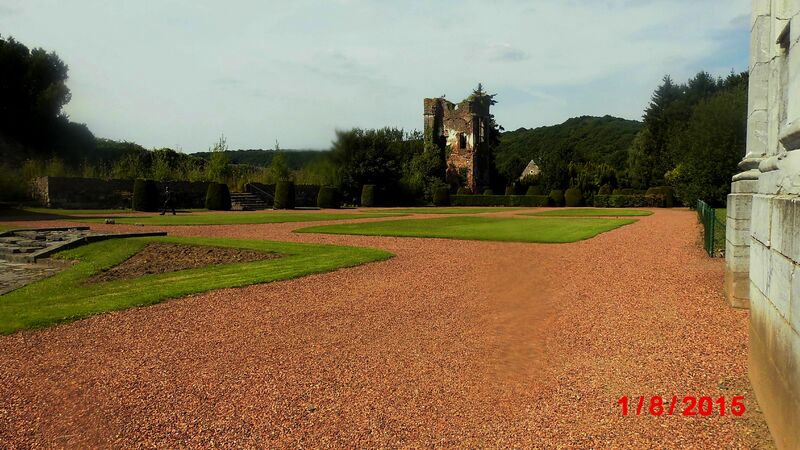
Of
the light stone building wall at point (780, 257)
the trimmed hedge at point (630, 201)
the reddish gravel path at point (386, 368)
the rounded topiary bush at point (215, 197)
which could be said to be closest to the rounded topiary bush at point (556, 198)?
the trimmed hedge at point (630, 201)

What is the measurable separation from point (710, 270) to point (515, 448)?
7651 millimetres

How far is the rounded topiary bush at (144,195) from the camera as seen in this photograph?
2967 centimetres

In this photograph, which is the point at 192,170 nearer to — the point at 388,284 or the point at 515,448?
the point at 388,284

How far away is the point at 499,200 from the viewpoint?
152ft

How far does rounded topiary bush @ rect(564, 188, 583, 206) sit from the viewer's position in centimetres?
4456

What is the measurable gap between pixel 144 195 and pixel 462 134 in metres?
32.9

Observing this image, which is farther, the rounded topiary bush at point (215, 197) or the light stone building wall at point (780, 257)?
the rounded topiary bush at point (215, 197)

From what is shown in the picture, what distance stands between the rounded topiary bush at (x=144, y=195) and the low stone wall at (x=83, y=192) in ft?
3.96

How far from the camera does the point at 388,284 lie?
818 centimetres

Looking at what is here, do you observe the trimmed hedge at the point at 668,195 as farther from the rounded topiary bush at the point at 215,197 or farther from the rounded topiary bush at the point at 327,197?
the rounded topiary bush at the point at 215,197

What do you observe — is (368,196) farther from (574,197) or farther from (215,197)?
(574,197)

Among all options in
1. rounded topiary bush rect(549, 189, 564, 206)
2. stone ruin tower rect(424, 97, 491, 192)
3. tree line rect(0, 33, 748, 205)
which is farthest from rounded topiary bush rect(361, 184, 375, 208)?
rounded topiary bush rect(549, 189, 564, 206)
